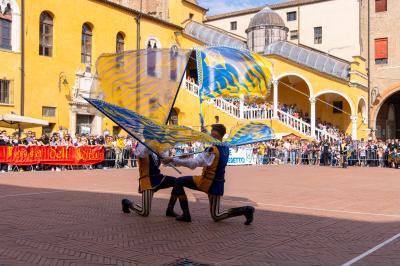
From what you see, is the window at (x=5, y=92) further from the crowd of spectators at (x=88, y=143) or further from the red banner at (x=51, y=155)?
the red banner at (x=51, y=155)

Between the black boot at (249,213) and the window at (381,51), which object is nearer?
the black boot at (249,213)

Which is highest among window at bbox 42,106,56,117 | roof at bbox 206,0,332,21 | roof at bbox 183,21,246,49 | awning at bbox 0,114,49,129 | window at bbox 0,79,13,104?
roof at bbox 206,0,332,21

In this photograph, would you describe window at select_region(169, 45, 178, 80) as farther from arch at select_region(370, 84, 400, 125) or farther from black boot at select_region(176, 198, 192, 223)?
arch at select_region(370, 84, 400, 125)

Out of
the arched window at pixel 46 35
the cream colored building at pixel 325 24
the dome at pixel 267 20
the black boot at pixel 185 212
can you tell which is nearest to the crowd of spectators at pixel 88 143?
the arched window at pixel 46 35

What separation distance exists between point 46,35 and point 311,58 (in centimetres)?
2016

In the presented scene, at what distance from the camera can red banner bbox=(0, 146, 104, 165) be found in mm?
21625

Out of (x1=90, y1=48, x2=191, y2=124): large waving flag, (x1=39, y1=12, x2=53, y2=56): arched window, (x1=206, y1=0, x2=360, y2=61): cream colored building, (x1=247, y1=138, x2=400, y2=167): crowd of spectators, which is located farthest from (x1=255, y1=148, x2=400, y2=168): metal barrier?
(x1=90, y1=48, x2=191, y2=124): large waving flag

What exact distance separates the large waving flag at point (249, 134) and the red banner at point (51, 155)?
15.5 m

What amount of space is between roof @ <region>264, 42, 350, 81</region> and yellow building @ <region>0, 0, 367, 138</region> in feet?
0.66

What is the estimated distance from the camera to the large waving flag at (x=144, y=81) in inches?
349

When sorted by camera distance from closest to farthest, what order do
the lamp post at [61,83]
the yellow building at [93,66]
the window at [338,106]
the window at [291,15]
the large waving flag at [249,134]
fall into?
the large waving flag at [249,134], the yellow building at [93,66], the lamp post at [61,83], the window at [338,106], the window at [291,15]

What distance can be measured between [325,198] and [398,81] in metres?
30.5

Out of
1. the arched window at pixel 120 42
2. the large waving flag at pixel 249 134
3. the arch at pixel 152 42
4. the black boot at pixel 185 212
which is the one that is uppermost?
the arch at pixel 152 42

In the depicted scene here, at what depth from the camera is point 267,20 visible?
138ft
